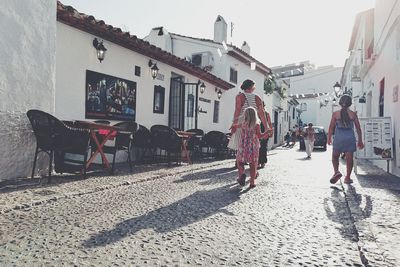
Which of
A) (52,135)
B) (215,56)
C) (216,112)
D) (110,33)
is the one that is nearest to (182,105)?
(216,112)

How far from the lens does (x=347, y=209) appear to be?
387cm

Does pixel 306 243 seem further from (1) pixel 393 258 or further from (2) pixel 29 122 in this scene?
(2) pixel 29 122

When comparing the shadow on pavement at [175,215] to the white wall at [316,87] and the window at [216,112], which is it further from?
the white wall at [316,87]

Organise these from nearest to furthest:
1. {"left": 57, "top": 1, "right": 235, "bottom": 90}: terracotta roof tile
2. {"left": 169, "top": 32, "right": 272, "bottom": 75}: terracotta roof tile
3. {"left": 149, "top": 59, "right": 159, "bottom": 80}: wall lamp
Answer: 1. {"left": 57, "top": 1, "right": 235, "bottom": 90}: terracotta roof tile
2. {"left": 149, "top": 59, "right": 159, "bottom": 80}: wall lamp
3. {"left": 169, "top": 32, "right": 272, "bottom": 75}: terracotta roof tile

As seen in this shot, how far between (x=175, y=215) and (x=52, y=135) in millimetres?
2500

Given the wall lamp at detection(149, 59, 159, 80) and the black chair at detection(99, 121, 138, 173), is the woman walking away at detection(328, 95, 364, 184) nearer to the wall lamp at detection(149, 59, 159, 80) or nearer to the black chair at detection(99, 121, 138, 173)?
the black chair at detection(99, 121, 138, 173)

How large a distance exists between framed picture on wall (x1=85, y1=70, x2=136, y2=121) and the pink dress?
364 centimetres

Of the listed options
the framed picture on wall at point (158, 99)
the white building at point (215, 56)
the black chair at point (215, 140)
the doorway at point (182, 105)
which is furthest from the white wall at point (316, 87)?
the framed picture on wall at point (158, 99)

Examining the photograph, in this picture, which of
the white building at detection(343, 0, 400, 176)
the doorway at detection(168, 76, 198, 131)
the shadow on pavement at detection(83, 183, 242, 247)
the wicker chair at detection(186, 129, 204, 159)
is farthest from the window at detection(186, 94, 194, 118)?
the shadow on pavement at detection(83, 183, 242, 247)

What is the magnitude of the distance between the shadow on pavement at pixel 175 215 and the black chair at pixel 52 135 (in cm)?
205

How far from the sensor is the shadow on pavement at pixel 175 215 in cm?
270

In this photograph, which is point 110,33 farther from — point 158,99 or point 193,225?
point 193,225

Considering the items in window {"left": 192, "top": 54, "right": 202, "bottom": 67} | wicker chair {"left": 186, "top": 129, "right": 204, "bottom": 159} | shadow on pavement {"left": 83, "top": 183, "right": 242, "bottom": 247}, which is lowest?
shadow on pavement {"left": 83, "top": 183, "right": 242, "bottom": 247}

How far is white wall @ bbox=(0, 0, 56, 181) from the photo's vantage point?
4785mm
